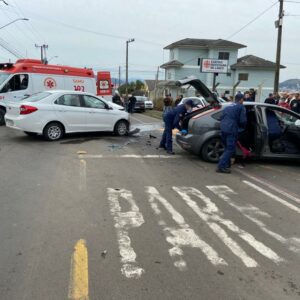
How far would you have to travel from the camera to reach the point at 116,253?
396 cm

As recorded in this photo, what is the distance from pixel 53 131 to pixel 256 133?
6.21 m

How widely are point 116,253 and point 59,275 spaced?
0.69 m

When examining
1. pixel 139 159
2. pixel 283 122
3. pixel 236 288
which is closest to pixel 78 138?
pixel 139 159

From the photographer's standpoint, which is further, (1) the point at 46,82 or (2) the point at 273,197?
(1) the point at 46,82

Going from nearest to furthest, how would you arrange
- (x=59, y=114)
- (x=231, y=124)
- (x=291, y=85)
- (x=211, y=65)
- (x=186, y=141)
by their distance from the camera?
1. (x=231, y=124)
2. (x=186, y=141)
3. (x=59, y=114)
4. (x=211, y=65)
5. (x=291, y=85)

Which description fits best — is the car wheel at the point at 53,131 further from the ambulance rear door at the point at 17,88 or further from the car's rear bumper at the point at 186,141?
the ambulance rear door at the point at 17,88

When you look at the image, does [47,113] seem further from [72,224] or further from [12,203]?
[72,224]

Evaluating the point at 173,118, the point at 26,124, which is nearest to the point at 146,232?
the point at 173,118

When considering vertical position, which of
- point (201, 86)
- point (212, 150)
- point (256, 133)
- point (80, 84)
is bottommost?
point (212, 150)

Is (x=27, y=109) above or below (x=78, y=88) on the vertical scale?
below

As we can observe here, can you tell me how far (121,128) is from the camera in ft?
43.7

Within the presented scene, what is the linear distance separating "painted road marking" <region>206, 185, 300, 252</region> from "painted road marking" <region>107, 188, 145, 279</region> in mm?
1548

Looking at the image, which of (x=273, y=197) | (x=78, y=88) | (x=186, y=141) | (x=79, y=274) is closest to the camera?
(x=79, y=274)

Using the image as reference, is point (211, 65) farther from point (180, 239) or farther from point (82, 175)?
point (180, 239)
